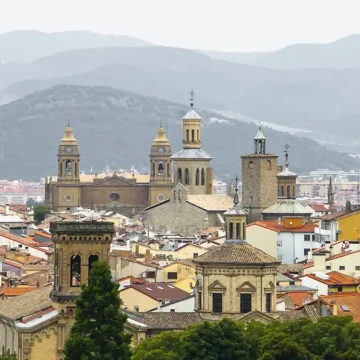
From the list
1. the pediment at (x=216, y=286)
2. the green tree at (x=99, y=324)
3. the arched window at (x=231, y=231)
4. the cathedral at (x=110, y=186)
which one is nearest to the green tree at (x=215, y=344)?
the green tree at (x=99, y=324)

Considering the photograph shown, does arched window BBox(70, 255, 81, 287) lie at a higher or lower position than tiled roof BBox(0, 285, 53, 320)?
higher

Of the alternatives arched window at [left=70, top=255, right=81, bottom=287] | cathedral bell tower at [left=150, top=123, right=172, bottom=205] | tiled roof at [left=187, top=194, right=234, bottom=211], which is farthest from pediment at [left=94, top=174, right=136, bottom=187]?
arched window at [left=70, top=255, right=81, bottom=287]

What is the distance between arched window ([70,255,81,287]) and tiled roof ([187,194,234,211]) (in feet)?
232

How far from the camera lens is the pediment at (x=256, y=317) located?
55875 millimetres

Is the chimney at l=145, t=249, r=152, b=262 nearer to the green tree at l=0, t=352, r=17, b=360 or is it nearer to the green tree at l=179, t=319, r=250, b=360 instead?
the green tree at l=0, t=352, r=17, b=360

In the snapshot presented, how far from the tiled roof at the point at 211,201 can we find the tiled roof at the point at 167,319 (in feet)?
210

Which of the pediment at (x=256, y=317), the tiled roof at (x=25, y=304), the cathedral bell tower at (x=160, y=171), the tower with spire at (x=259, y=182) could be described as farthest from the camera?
the cathedral bell tower at (x=160, y=171)

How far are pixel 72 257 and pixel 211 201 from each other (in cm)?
7315

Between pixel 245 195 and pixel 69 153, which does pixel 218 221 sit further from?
pixel 69 153

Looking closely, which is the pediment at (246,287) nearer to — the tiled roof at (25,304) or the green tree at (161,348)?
the tiled roof at (25,304)

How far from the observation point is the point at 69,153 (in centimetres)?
15712

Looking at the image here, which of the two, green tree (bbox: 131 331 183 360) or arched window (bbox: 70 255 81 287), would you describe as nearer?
green tree (bbox: 131 331 183 360)

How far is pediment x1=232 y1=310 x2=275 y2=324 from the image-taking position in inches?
2200

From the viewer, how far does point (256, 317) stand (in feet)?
185
